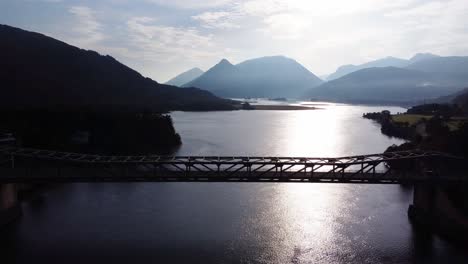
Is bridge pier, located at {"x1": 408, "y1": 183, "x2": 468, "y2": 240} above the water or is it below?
above

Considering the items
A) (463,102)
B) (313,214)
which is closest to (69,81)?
(463,102)

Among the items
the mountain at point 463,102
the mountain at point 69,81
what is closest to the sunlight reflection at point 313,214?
the mountain at point 463,102

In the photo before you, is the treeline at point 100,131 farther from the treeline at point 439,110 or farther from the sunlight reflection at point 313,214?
the treeline at point 439,110

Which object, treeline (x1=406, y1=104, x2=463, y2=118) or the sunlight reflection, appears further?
treeline (x1=406, y1=104, x2=463, y2=118)

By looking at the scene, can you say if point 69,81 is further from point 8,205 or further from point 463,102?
point 8,205

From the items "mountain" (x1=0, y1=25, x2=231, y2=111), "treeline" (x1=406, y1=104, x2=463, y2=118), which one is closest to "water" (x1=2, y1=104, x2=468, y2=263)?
"treeline" (x1=406, y1=104, x2=463, y2=118)

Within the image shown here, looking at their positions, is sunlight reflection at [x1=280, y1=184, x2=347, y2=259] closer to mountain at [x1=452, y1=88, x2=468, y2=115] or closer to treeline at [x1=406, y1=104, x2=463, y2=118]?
treeline at [x1=406, y1=104, x2=463, y2=118]
